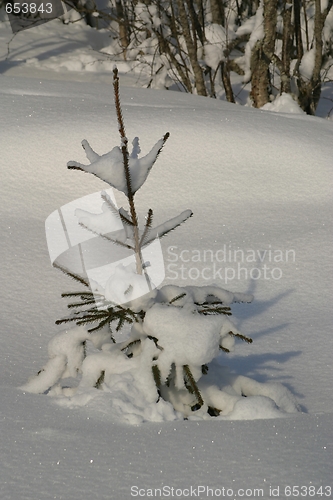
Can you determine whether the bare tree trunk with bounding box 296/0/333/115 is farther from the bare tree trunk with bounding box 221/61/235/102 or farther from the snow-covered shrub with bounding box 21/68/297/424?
the snow-covered shrub with bounding box 21/68/297/424

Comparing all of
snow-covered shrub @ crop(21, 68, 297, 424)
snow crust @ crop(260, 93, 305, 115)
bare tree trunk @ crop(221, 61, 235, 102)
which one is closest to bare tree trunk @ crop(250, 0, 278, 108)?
bare tree trunk @ crop(221, 61, 235, 102)

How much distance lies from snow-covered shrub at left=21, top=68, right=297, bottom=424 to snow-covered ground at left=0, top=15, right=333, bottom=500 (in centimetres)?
8

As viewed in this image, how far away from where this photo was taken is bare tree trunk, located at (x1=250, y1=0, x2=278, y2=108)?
5.12 m

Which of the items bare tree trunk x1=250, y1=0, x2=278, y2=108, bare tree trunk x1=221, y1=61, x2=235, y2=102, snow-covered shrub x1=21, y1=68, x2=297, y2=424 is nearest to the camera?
snow-covered shrub x1=21, y1=68, x2=297, y2=424

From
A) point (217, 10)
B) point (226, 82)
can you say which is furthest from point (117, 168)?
point (217, 10)

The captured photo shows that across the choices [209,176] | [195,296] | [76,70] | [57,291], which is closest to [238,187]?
[209,176]

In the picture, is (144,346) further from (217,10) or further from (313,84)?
(217,10)

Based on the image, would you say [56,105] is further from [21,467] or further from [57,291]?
[21,467]

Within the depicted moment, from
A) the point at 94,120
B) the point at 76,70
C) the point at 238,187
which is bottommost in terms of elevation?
the point at 76,70

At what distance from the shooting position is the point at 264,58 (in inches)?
210

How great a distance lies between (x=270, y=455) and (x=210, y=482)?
0.16 meters

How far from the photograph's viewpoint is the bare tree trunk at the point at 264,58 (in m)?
5.12

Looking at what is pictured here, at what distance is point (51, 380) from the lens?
1722 millimetres

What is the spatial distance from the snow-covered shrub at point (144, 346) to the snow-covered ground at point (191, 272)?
0.08m
